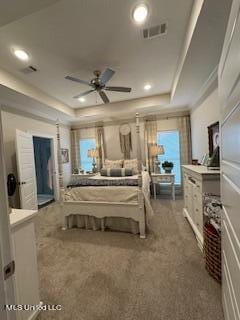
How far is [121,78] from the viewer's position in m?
3.31

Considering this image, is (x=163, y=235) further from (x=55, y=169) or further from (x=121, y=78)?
(x=55, y=169)

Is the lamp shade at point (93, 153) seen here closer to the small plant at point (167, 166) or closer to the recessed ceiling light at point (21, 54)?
the small plant at point (167, 166)

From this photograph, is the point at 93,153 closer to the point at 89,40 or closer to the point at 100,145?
the point at 100,145

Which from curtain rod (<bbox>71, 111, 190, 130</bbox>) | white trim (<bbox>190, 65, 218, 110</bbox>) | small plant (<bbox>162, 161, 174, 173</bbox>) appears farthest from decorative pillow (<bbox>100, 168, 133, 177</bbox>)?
white trim (<bbox>190, 65, 218, 110</bbox>)

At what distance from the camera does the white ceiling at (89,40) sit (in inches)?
67.9

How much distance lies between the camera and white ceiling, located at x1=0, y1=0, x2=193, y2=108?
5.65ft

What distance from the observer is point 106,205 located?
8.98 feet

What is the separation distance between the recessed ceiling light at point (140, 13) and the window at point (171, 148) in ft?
11.4

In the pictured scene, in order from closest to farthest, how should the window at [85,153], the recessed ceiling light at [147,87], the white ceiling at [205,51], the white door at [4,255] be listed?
the white door at [4,255], the white ceiling at [205,51], the recessed ceiling light at [147,87], the window at [85,153]

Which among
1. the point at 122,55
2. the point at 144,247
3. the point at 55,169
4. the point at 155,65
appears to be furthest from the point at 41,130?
the point at 144,247

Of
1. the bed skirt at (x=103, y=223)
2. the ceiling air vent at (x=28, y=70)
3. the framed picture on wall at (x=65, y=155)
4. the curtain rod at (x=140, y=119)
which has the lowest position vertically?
the bed skirt at (x=103, y=223)

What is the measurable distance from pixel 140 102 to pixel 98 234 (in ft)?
11.5

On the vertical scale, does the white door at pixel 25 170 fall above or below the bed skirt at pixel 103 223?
above

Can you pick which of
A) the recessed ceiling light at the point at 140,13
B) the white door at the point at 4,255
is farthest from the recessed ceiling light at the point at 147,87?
the white door at the point at 4,255
